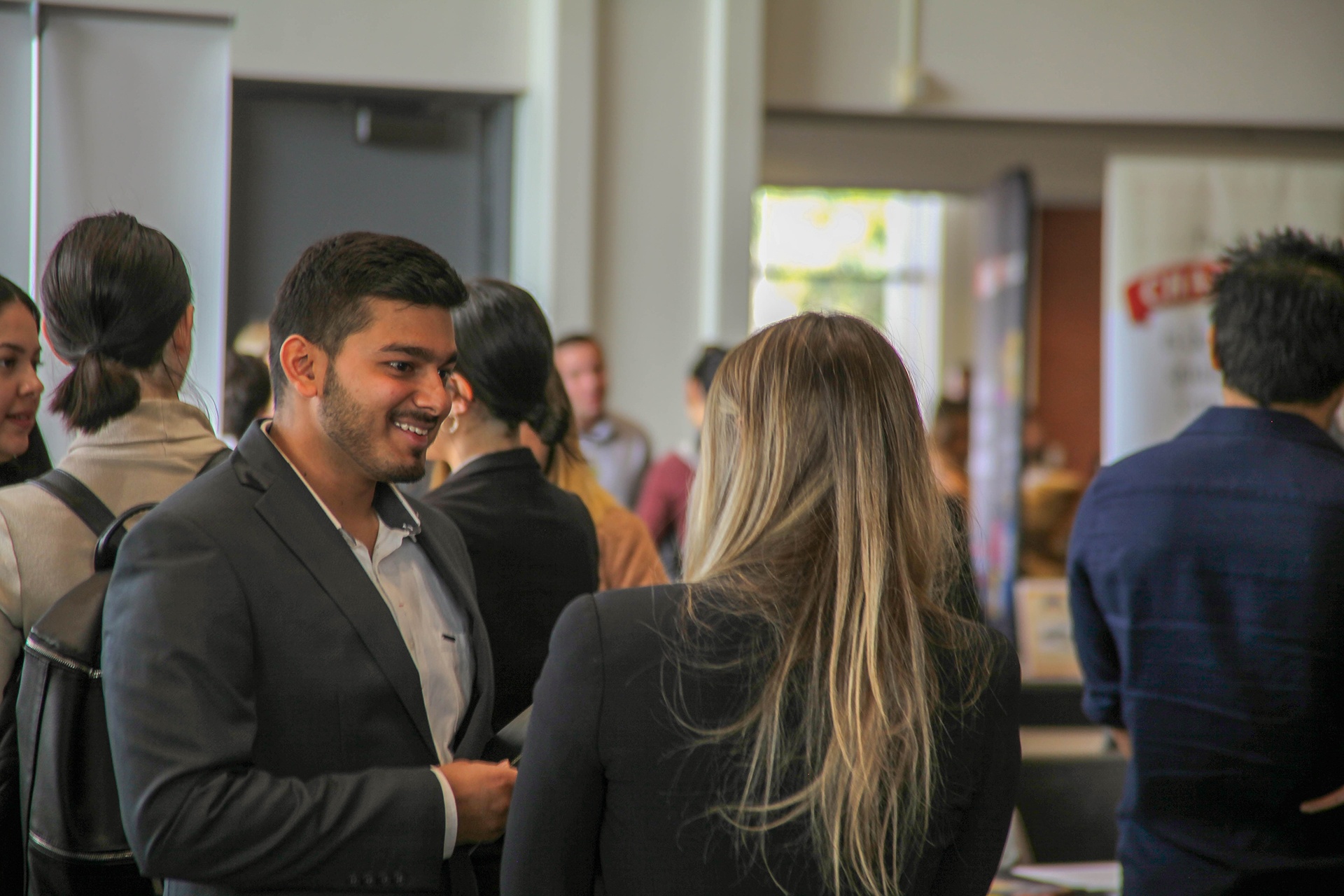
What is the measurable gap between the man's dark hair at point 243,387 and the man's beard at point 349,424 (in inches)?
19.8

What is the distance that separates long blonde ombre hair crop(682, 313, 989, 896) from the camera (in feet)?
3.76

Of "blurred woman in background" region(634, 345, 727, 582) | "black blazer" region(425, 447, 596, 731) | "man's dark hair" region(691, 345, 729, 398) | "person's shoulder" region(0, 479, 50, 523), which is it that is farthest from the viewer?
"blurred woman in background" region(634, 345, 727, 582)

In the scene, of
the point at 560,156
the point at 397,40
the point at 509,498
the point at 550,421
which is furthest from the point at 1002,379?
the point at 509,498

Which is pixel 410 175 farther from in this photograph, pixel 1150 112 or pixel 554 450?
pixel 1150 112

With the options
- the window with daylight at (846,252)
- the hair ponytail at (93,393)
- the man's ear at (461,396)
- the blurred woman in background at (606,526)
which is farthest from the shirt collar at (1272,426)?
the window with daylight at (846,252)

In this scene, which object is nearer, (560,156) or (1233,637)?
(1233,637)

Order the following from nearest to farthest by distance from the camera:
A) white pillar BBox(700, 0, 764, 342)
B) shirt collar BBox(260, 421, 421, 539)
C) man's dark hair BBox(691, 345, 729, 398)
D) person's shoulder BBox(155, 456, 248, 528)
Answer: person's shoulder BBox(155, 456, 248, 528) < shirt collar BBox(260, 421, 421, 539) < man's dark hair BBox(691, 345, 729, 398) < white pillar BBox(700, 0, 764, 342)

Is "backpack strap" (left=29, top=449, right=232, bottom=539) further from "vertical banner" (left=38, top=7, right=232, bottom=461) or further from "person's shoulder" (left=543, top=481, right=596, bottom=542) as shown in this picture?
"person's shoulder" (left=543, top=481, right=596, bottom=542)

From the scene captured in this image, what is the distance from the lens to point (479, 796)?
131 centimetres

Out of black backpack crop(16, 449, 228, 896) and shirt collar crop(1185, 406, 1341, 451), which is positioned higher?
shirt collar crop(1185, 406, 1341, 451)

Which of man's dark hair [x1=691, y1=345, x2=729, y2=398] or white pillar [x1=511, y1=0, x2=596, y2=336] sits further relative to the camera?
white pillar [x1=511, y1=0, x2=596, y2=336]

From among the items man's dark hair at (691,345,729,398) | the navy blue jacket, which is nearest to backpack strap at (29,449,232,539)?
the navy blue jacket

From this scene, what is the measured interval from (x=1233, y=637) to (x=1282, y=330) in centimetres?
51

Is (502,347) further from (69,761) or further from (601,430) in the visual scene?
(601,430)
